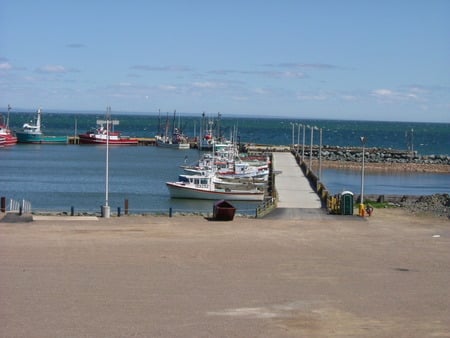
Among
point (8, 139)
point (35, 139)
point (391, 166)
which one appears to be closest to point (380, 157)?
point (391, 166)

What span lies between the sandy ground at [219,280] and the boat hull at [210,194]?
23.3 meters

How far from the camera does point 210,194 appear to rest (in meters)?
58.8

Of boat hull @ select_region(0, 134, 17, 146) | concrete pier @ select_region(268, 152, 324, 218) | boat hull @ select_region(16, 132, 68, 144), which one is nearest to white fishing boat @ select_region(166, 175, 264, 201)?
concrete pier @ select_region(268, 152, 324, 218)

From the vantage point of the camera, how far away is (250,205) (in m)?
57.0

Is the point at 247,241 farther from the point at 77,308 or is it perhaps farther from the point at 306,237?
the point at 77,308

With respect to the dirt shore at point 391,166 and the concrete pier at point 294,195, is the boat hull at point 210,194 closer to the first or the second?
the concrete pier at point 294,195

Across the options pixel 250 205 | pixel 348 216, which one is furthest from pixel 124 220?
pixel 250 205

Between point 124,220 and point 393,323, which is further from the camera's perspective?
point 124,220

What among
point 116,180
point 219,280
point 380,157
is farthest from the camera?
point 380,157

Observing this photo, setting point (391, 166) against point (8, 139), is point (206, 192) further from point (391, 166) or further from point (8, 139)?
point (8, 139)

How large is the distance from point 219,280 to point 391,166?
84382 millimetres

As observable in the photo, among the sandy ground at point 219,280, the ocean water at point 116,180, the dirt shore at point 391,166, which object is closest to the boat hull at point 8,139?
the ocean water at point 116,180

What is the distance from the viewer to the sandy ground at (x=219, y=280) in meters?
18.7

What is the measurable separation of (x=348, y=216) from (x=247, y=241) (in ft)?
32.0
